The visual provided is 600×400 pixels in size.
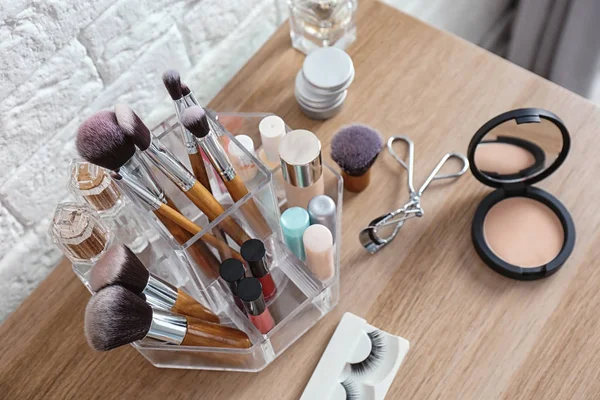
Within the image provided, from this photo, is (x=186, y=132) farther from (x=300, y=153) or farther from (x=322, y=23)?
(x=322, y=23)

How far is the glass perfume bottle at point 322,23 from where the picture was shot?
0.70 metres

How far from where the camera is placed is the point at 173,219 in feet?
1.61

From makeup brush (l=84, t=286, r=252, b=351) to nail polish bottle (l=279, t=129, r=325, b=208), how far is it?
142 millimetres

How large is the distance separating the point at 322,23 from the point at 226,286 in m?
0.33

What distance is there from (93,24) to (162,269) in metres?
0.23

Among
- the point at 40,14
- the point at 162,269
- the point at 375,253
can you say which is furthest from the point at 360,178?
the point at 40,14

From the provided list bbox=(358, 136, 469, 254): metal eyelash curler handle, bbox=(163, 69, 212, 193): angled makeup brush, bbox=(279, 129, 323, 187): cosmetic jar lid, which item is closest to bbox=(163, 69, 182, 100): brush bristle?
bbox=(163, 69, 212, 193): angled makeup brush

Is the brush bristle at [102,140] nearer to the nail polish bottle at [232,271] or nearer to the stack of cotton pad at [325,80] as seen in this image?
the nail polish bottle at [232,271]

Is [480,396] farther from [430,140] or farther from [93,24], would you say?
[93,24]

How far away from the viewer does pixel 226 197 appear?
1.83 feet

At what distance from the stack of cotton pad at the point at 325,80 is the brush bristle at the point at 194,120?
206 millimetres

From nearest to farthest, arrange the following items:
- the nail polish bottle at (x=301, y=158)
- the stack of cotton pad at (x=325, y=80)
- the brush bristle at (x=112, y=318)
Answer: the brush bristle at (x=112, y=318), the nail polish bottle at (x=301, y=158), the stack of cotton pad at (x=325, y=80)

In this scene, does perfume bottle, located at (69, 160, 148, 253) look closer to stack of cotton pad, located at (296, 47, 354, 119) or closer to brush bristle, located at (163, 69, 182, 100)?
brush bristle, located at (163, 69, 182, 100)

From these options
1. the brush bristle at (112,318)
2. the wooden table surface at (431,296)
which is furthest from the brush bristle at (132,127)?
the wooden table surface at (431,296)
